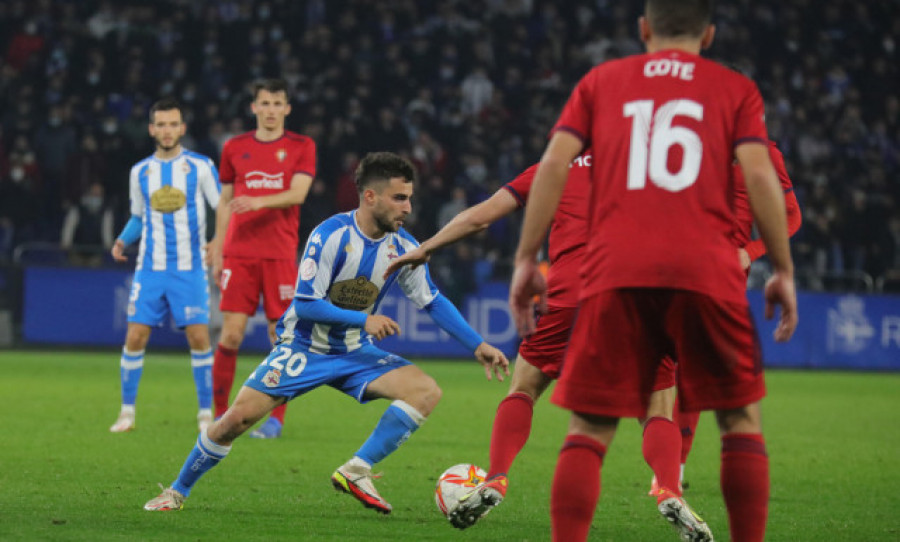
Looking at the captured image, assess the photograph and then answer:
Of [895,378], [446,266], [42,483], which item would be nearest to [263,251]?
[42,483]

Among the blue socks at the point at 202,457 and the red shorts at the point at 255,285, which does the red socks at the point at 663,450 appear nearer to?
the blue socks at the point at 202,457

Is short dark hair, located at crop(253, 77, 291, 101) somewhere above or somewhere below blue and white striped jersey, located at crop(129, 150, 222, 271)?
above

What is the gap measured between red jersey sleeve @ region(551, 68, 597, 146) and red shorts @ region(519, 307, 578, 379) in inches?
66.3

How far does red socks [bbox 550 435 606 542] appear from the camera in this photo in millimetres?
3834

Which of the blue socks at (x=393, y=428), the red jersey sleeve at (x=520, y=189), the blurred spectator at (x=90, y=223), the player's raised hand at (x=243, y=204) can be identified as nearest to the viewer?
the red jersey sleeve at (x=520, y=189)

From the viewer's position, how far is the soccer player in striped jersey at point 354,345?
558cm

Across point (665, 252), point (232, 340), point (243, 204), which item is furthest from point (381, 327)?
point (232, 340)

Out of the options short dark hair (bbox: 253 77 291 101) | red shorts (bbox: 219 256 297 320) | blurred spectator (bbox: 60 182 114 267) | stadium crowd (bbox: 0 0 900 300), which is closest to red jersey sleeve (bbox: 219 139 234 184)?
short dark hair (bbox: 253 77 291 101)

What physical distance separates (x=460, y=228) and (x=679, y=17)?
4.65 ft

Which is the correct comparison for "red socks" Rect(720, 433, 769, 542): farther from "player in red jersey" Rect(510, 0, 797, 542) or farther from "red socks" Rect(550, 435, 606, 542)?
"red socks" Rect(550, 435, 606, 542)

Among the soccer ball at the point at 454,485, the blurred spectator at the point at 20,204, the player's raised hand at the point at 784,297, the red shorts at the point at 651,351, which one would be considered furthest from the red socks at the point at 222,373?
the blurred spectator at the point at 20,204

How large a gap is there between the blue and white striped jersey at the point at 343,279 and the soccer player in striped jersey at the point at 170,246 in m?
3.49

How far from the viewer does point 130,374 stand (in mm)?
9164

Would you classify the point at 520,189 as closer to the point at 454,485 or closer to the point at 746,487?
the point at 454,485
